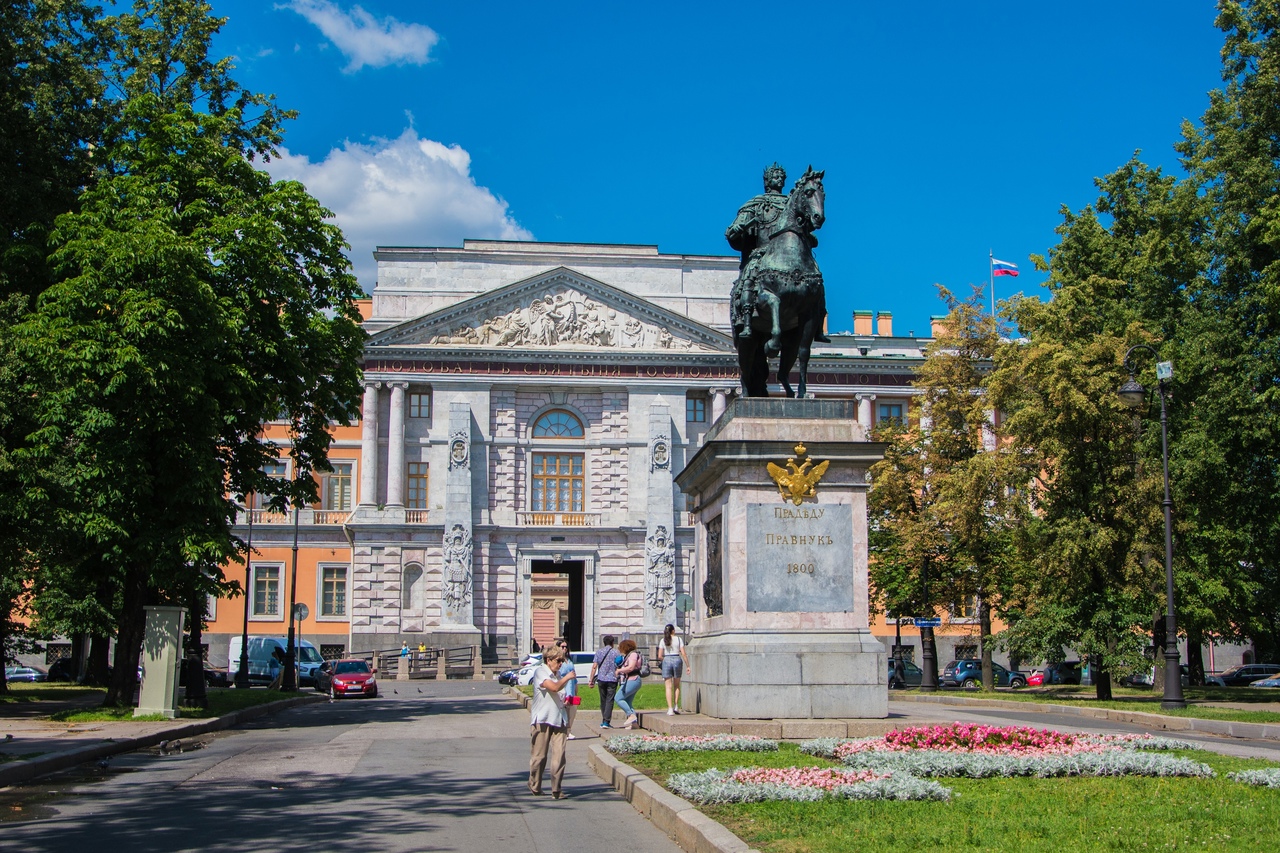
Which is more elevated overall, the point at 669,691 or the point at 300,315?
the point at 300,315

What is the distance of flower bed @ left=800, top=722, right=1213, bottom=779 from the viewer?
416 inches

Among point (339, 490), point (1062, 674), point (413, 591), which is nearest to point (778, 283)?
point (1062, 674)

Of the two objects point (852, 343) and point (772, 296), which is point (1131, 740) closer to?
point (772, 296)

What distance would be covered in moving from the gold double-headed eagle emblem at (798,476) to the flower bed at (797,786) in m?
4.96

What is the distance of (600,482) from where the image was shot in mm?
62938

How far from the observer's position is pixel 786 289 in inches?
630

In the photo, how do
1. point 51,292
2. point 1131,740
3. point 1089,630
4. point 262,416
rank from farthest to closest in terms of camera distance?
point 1089,630, point 262,416, point 51,292, point 1131,740

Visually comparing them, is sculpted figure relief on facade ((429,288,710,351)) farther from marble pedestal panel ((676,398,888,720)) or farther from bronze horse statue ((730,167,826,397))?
marble pedestal panel ((676,398,888,720))

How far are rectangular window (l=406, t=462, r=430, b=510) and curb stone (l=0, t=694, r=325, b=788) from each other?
1317 inches

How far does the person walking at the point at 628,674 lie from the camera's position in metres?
20.7

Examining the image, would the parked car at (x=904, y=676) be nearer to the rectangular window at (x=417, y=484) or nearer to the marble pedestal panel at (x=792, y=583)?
the rectangular window at (x=417, y=484)

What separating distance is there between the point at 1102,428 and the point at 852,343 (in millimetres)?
34443

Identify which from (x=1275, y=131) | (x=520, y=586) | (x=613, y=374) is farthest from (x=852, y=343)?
(x=1275, y=131)

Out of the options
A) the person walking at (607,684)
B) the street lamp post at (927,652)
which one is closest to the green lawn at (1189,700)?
the street lamp post at (927,652)
